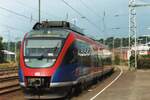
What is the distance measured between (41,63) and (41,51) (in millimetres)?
720

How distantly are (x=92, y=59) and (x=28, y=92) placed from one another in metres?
9.29

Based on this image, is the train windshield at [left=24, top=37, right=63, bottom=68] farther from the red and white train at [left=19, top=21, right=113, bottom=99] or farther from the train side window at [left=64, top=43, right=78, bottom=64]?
the train side window at [left=64, top=43, right=78, bottom=64]

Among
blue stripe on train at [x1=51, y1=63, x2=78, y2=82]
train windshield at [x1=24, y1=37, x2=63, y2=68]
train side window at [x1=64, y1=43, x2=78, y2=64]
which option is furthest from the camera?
train side window at [x1=64, y1=43, x2=78, y2=64]

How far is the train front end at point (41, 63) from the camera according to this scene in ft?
58.1

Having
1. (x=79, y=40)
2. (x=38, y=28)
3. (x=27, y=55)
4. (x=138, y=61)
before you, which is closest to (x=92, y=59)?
(x=79, y=40)

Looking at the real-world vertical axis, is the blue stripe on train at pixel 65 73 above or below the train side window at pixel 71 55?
below

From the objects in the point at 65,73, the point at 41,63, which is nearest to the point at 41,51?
the point at 41,63

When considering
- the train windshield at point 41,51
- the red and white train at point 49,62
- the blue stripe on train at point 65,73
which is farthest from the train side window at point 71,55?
the train windshield at point 41,51

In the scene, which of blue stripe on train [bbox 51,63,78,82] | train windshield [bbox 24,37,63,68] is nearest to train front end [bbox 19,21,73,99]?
train windshield [bbox 24,37,63,68]

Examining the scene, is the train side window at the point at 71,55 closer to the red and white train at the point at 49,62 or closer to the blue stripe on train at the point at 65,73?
the red and white train at the point at 49,62

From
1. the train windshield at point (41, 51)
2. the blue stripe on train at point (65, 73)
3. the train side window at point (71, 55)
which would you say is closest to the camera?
the blue stripe on train at point (65, 73)

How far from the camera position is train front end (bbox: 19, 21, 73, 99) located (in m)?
17.7

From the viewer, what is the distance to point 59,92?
18.0 meters

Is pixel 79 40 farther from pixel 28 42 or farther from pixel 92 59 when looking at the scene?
pixel 92 59
